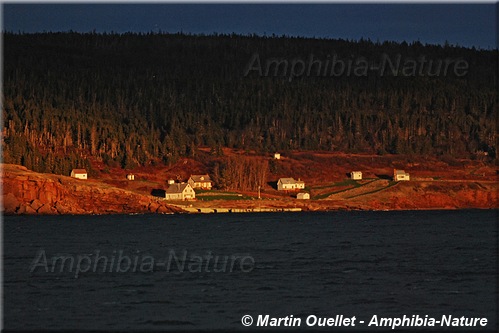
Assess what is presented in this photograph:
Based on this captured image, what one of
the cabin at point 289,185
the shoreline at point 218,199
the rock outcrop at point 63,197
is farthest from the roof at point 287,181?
the rock outcrop at point 63,197

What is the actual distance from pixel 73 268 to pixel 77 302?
55.4 feet

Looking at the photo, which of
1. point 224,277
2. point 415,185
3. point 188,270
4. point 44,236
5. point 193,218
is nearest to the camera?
point 224,277

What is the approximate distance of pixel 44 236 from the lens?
9850 cm

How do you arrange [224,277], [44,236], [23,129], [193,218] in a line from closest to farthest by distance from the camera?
[224,277] → [44,236] → [193,218] → [23,129]

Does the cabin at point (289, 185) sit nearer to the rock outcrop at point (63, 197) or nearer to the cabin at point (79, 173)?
the rock outcrop at point (63, 197)

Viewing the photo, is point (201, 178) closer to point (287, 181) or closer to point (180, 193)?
point (180, 193)

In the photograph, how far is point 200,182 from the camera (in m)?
169

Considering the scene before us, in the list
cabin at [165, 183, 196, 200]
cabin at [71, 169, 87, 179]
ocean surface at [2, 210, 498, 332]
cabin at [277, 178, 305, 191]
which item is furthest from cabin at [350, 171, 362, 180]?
ocean surface at [2, 210, 498, 332]

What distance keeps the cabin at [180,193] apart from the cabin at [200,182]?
1047cm

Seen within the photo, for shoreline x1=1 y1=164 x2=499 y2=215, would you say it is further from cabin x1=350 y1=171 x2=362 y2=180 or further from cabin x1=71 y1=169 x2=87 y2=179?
cabin x1=350 y1=171 x2=362 y2=180

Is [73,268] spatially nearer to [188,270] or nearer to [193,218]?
[188,270]

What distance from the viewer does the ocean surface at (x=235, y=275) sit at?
47.3 metres

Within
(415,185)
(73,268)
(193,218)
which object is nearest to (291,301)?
(73,268)

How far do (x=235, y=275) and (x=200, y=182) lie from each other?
10661cm
